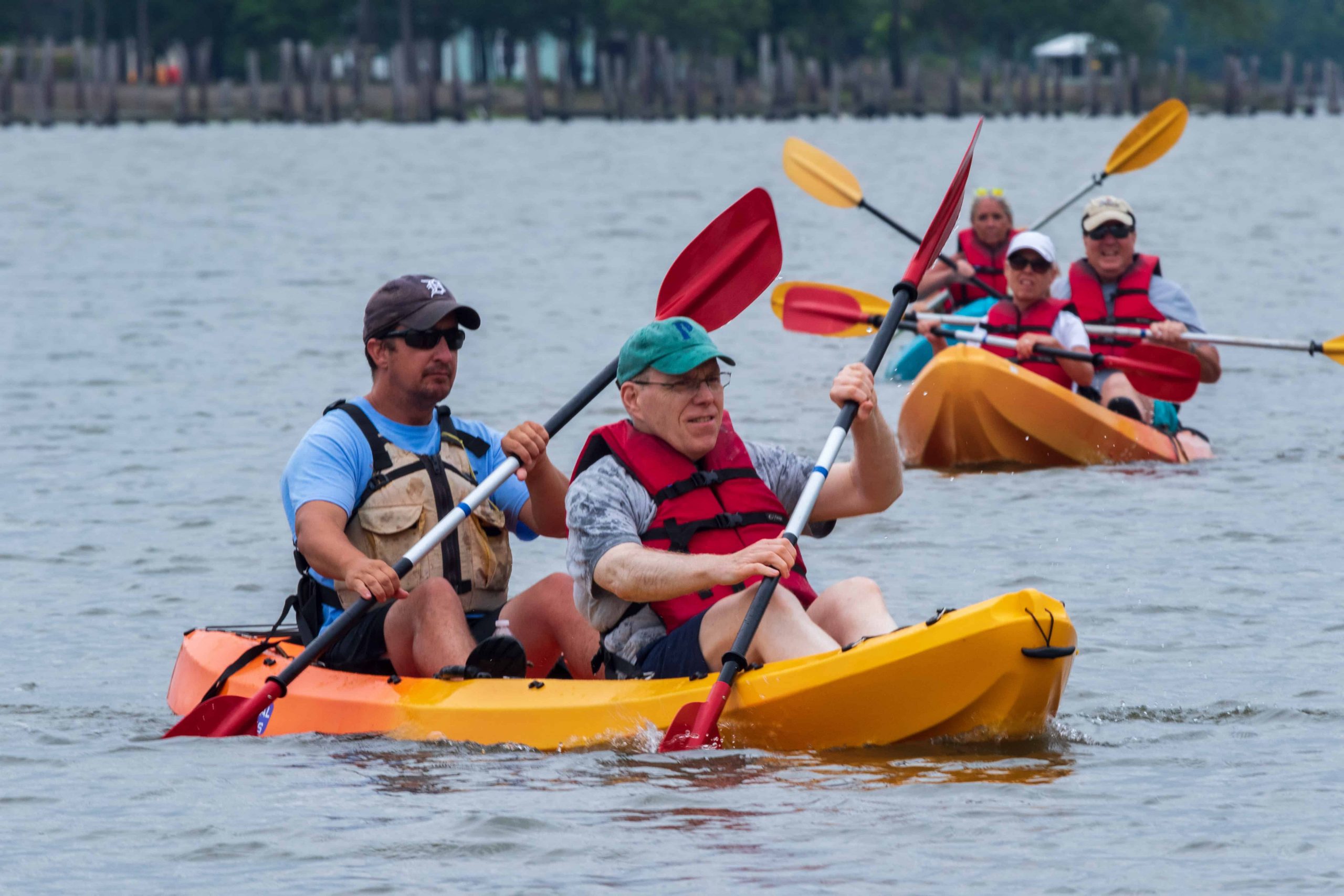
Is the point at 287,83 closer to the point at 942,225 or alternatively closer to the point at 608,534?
the point at 942,225

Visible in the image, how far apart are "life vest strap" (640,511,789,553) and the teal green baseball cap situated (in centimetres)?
34

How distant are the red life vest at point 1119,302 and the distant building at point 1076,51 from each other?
57359 millimetres

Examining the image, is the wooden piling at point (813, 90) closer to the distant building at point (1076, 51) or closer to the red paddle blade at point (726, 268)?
the distant building at point (1076, 51)

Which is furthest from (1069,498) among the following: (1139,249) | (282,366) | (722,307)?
(1139,249)

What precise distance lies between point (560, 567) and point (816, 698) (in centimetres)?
332

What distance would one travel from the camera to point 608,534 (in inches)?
184

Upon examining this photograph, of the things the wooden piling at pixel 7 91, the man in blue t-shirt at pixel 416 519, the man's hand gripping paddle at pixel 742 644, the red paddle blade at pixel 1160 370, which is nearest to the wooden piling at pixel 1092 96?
the wooden piling at pixel 7 91

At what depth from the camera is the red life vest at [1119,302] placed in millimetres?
9453

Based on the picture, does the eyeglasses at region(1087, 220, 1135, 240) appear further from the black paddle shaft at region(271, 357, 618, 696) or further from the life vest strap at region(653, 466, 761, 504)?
the life vest strap at region(653, 466, 761, 504)

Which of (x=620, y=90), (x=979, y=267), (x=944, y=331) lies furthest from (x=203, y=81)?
(x=944, y=331)

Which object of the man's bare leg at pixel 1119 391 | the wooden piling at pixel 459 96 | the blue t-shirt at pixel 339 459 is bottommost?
the man's bare leg at pixel 1119 391

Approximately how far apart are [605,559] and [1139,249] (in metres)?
19.2

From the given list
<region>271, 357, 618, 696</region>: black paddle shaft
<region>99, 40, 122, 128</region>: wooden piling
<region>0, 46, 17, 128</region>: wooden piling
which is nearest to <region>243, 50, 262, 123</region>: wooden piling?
<region>99, 40, 122, 128</region>: wooden piling

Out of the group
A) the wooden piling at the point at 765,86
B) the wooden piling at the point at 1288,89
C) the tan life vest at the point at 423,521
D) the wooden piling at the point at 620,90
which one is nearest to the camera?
the tan life vest at the point at 423,521
